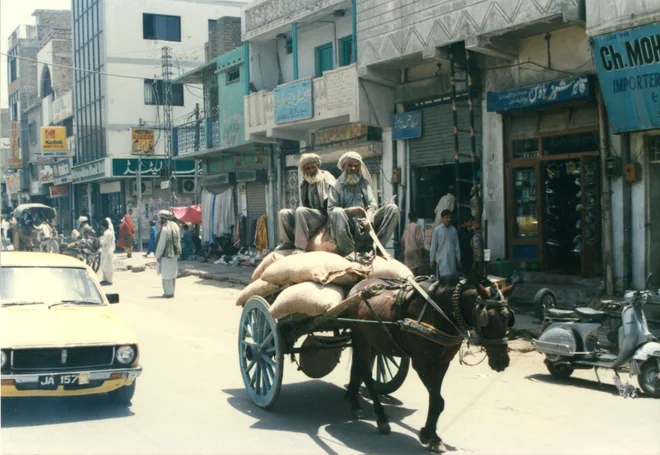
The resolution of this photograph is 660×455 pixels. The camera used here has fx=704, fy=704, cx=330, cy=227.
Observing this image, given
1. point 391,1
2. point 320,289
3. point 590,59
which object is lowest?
point 320,289

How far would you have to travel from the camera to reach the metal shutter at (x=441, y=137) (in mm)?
15152

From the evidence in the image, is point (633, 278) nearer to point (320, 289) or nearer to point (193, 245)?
point (320, 289)

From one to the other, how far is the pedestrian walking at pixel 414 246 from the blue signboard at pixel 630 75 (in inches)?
185

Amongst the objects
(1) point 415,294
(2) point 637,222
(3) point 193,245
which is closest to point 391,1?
(2) point 637,222

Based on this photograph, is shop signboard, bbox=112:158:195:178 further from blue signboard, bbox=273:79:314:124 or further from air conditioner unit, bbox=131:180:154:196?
blue signboard, bbox=273:79:314:124

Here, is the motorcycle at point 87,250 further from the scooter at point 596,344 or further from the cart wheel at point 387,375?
the scooter at point 596,344

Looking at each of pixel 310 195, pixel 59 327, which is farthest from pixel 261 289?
pixel 59 327

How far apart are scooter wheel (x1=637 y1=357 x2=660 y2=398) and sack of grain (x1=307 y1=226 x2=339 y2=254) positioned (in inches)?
128

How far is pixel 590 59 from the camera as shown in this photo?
12352mm

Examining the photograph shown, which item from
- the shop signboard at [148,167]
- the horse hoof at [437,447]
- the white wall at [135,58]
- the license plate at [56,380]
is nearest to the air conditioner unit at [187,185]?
the shop signboard at [148,167]

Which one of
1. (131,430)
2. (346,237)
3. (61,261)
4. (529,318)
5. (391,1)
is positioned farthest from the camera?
(391,1)

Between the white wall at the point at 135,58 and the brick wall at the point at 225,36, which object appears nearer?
the brick wall at the point at 225,36

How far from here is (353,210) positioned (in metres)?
6.54

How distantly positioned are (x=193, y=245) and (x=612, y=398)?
2225cm
